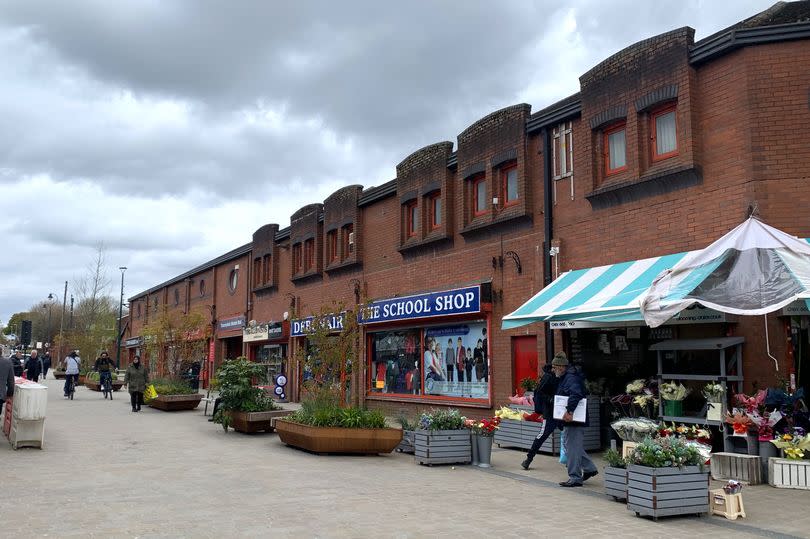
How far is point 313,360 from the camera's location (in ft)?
48.7

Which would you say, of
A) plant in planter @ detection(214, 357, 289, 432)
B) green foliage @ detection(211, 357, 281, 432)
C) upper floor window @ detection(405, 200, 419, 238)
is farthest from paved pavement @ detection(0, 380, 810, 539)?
upper floor window @ detection(405, 200, 419, 238)

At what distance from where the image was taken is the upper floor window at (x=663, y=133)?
12.8m

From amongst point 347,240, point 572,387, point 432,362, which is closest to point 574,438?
point 572,387

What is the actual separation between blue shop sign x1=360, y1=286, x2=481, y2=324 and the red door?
127 cm

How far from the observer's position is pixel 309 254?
26.4m

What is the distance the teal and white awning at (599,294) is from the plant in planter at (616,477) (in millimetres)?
2555

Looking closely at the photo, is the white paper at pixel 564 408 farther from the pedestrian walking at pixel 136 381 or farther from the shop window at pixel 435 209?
the pedestrian walking at pixel 136 381

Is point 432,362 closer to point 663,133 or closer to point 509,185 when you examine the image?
point 509,185

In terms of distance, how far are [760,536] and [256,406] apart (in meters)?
11.5

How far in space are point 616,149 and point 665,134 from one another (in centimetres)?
118

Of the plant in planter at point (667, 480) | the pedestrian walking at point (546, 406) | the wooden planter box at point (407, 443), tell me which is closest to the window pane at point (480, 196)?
the wooden planter box at point (407, 443)

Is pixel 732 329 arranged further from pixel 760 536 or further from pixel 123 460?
pixel 123 460

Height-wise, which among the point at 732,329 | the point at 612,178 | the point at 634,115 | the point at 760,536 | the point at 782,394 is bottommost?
the point at 760,536

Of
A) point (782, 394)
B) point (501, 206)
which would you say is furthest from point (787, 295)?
point (501, 206)
